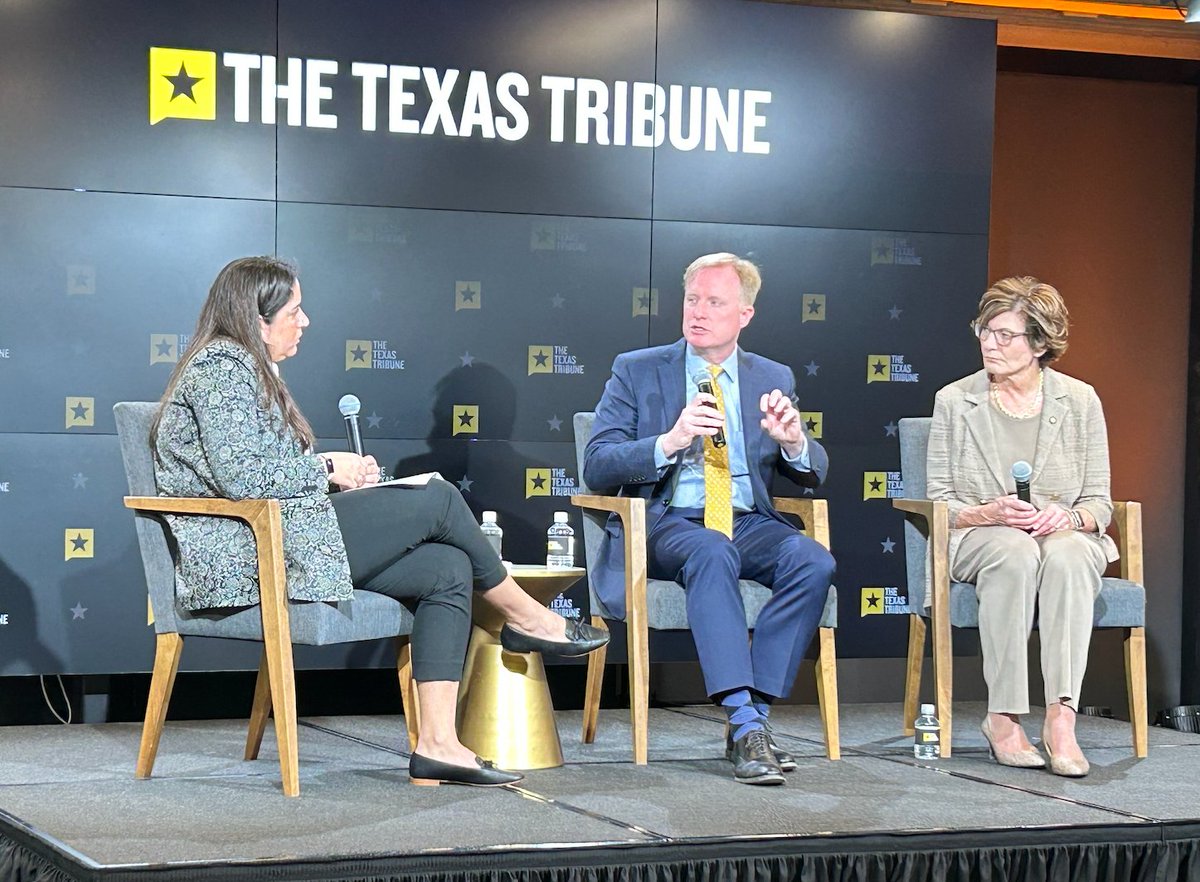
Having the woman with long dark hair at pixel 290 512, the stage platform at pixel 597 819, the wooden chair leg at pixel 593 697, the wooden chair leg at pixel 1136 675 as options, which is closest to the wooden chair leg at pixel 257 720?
the stage platform at pixel 597 819

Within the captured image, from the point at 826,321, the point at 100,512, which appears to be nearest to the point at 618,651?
the point at 826,321

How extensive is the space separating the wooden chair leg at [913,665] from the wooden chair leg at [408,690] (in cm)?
142

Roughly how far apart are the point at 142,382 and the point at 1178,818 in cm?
313

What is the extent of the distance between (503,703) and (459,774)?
14.7 inches

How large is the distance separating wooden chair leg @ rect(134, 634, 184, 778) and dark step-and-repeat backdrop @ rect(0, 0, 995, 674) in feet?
3.64

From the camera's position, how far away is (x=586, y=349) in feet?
16.7

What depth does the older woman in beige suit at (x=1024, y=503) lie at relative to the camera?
154 inches

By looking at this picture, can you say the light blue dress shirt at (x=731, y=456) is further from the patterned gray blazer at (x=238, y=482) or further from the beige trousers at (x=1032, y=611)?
the patterned gray blazer at (x=238, y=482)

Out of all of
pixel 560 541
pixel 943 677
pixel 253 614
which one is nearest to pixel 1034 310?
pixel 943 677

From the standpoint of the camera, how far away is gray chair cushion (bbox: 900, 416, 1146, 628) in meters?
4.08

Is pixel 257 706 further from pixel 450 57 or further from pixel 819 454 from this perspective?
pixel 450 57

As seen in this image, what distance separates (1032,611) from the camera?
13.0ft

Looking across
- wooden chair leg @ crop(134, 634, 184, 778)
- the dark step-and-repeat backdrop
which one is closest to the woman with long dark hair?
wooden chair leg @ crop(134, 634, 184, 778)

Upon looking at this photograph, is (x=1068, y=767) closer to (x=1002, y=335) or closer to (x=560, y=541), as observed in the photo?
(x=1002, y=335)
